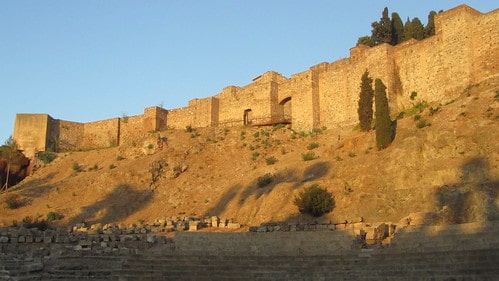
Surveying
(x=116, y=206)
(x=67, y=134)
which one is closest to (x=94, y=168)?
(x=116, y=206)

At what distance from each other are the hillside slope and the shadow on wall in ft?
0.11

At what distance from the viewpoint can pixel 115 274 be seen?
16234 millimetres

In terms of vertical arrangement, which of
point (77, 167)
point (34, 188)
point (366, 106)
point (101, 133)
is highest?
point (101, 133)

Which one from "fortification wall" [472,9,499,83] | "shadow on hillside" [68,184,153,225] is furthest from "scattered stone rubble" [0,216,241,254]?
"fortification wall" [472,9,499,83]

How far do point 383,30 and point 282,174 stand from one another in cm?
1565

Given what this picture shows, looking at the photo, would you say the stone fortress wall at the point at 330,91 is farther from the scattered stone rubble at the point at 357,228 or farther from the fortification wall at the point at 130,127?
the scattered stone rubble at the point at 357,228

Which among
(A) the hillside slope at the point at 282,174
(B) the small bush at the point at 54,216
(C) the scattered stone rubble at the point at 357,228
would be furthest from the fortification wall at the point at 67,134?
(C) the scattered stone rubble at the point at 357,228

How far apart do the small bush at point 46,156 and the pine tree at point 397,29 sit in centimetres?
2468

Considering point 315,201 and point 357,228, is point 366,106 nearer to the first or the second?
point 315,201

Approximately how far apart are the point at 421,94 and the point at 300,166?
24.9ft

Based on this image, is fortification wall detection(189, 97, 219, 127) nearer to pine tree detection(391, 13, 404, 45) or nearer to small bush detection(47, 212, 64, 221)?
pine tree detection(391, 13, 404, 45)

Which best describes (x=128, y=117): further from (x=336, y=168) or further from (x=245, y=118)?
(x=336, y=168)

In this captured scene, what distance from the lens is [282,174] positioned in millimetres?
26734

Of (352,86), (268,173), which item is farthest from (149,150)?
(352,86)
